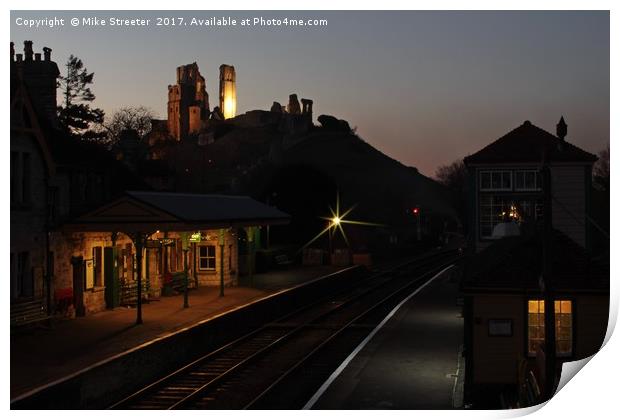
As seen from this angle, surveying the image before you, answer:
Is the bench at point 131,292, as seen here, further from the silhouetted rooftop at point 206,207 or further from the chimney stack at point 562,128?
the chimney stack at point 562,128

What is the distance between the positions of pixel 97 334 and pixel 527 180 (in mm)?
13580

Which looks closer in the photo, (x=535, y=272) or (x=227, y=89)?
(x=535, y=272)

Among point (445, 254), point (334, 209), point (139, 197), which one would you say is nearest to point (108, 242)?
point (139, 197)

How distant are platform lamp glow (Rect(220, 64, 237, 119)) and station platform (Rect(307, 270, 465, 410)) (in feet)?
385

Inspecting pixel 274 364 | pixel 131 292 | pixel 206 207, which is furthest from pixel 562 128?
pixel 206 207

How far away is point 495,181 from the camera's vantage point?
2647 cm

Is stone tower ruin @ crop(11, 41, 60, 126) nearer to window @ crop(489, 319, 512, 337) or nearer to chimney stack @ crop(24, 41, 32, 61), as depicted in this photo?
chimney stack @ crop(24, 41, 32, 61)

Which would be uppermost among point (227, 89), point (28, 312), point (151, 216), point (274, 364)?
point (227, 89)

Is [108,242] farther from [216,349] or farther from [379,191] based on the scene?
[379,191]

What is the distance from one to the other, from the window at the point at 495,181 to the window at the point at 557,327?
9.65m

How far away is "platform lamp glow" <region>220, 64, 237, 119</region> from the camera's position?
5556 inches

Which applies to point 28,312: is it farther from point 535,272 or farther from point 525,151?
point 525,151

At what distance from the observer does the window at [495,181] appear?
26312 mm

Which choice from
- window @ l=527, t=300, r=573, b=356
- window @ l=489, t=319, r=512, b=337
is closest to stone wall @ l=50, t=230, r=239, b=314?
window @ l=489, t=319, r=512, b=337
